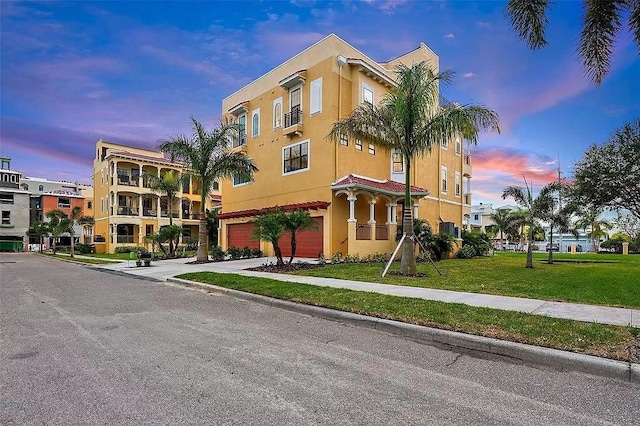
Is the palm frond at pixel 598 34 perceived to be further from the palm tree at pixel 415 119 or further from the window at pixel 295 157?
the window at pixel 295 157

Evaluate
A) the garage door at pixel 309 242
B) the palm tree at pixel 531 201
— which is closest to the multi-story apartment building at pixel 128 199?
the garage door at pixel 309 242

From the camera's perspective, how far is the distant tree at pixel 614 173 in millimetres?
13180

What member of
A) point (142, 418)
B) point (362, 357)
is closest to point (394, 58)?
point (362, 357)

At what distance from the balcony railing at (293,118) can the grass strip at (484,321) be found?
1582cm

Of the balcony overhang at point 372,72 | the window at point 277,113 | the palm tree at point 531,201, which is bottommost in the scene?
the palm tree at point 531,201

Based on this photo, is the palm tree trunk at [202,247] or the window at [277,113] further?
the window at [277,113]

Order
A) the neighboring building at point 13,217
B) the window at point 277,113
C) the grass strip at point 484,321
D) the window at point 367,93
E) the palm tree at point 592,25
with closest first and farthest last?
the grass strip at point 484,321 → the palm tree at point 592,25 → the window at point 367,93 → the window at point 277,113 → the neighboring building at point 13,217

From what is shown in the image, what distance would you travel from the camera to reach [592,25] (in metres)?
10.4

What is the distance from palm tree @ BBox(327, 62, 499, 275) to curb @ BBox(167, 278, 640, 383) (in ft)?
23.4

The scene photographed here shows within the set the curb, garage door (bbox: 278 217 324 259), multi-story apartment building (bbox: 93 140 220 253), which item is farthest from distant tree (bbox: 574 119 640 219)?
multi-story apartment building (bbox: 93 140 220 253)

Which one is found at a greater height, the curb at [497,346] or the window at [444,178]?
the window at [444,178]

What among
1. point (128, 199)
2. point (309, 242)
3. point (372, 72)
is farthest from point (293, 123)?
point (128, 199)

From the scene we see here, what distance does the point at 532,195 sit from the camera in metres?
21.3

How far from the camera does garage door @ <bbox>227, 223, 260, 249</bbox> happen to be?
1080 inches
